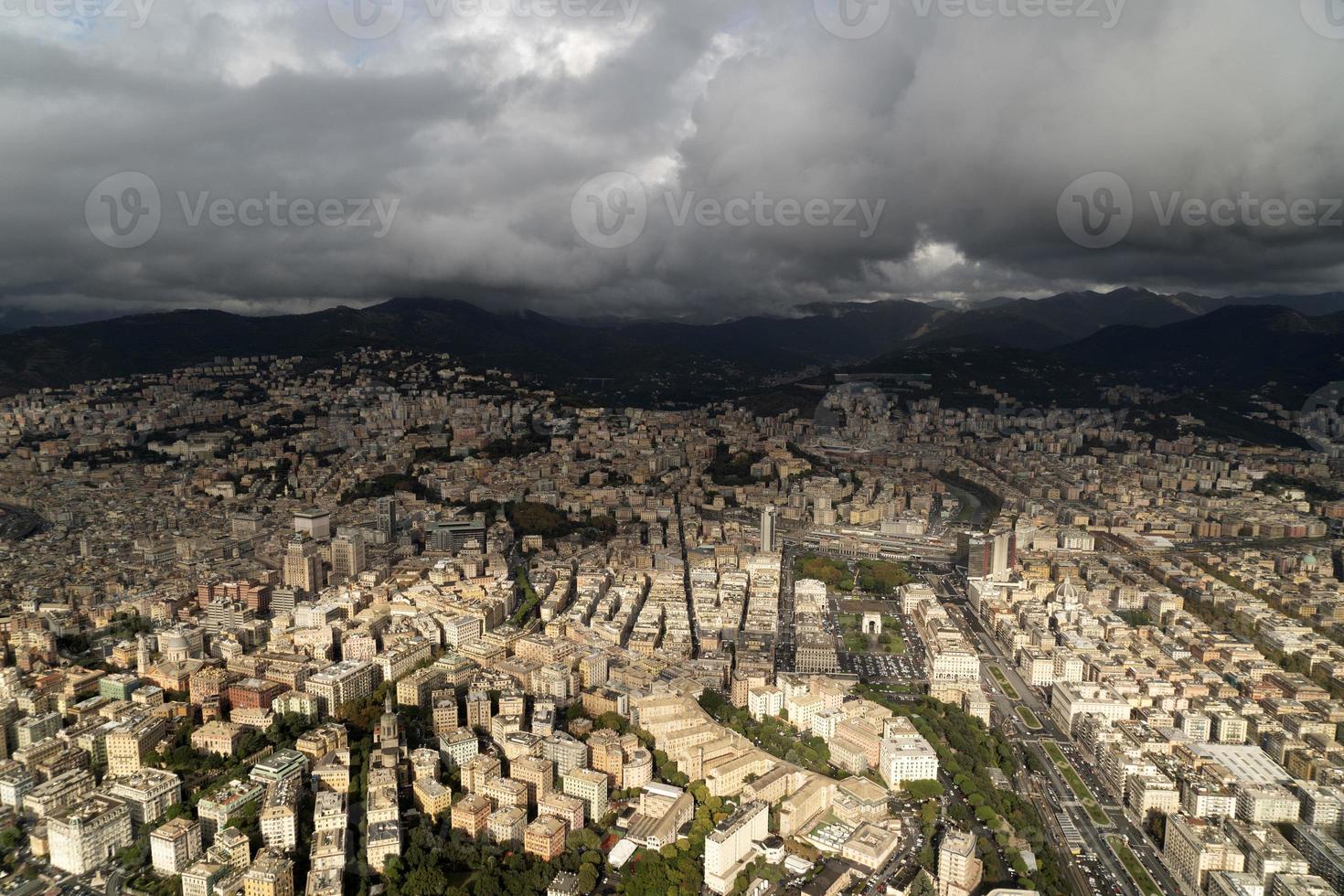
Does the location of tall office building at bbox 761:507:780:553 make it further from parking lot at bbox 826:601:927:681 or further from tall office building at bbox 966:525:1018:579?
parking lot at bbox 826:601:927:681

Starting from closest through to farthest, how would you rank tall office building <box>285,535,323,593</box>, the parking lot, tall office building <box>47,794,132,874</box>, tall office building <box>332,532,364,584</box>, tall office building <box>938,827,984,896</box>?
tall office building <box>938,827,984,896</box>
tall office building <box>47,794,132,874</box>
the parking lot
tall office building <box>285,535,323,593</box>
tall office building <box>332,532,364,584</box>

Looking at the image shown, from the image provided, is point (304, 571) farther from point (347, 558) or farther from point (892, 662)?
point (892, 662)

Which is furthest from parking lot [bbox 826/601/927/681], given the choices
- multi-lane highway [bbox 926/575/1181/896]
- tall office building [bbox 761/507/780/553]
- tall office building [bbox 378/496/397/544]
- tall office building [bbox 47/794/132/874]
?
tall office building [bbox 378/496/397/544]

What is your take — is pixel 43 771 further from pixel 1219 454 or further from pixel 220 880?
pixel 1219 454

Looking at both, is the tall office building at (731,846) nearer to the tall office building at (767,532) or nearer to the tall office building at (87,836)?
the tall office building at (87,836)

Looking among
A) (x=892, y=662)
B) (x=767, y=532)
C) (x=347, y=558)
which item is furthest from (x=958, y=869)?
(x=347, y=558)

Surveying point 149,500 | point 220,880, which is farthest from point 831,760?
point 149,500

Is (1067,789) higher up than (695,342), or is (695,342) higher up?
(695,342)
